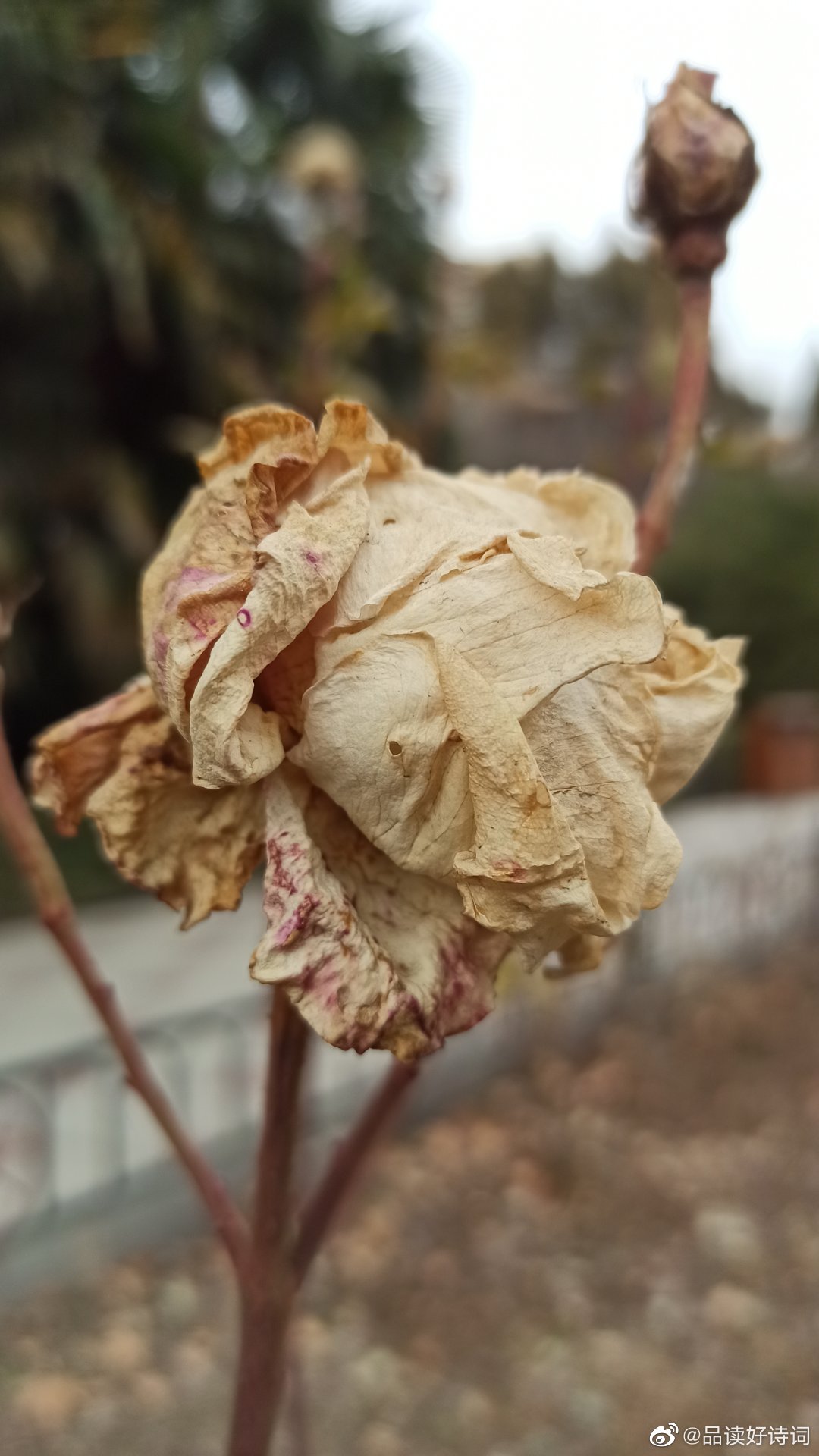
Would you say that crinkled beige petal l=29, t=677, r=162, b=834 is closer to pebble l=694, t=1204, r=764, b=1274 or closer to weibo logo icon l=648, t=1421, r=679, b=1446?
weibo logo icon l=648, t=1421, r=679, b=1446

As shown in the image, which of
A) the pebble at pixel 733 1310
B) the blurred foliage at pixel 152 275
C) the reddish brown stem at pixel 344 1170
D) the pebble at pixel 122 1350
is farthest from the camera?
the blurred foliage at pixel 152 275

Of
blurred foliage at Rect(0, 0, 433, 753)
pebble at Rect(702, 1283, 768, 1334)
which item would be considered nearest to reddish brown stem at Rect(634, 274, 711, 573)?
pebble at Rect(702, 1283, 768, 1334)

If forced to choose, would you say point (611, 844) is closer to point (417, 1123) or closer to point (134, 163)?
point (417, 1123)

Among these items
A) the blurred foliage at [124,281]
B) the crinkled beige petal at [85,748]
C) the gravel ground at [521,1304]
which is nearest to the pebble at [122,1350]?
the gravel ground at [521,1304]

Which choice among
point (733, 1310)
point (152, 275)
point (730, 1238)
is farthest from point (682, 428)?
point (152, 275)

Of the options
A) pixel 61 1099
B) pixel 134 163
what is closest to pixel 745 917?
pixel 61 1099

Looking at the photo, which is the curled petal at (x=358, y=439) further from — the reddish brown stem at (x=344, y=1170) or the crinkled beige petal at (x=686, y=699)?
the reddish brown stem at (x=344, y=1170)
